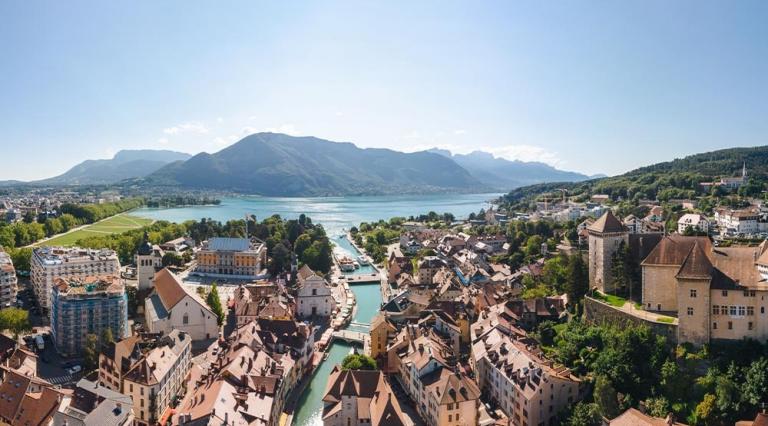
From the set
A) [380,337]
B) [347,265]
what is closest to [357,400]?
[380,337]

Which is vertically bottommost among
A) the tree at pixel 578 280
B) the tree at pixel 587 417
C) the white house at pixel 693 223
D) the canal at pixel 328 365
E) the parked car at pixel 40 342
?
the canal at pixel 328 365

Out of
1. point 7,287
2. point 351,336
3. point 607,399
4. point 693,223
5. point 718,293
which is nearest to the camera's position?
point 607,399

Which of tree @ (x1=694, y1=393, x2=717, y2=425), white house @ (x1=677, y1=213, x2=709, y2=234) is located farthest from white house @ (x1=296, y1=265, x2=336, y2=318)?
white house @ (x1=677, y1=213, x2=709, y2=234)

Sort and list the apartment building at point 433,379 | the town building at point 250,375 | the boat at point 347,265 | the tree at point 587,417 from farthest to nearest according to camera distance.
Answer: the boat at point 347,265 → the apartment building at point 433,379 → the tree at point 587,417 → the town building at point 250,375

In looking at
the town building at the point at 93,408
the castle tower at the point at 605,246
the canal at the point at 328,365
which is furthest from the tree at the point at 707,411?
the town building at the point at 93,408

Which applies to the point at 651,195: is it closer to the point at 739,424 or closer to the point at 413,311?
the point at 413,311

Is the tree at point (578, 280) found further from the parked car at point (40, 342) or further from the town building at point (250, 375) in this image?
the parked car at point (40, 342)

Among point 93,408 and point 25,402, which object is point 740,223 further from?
point 25,402
